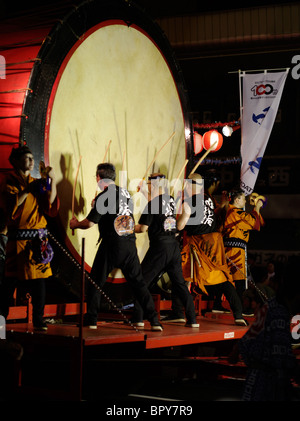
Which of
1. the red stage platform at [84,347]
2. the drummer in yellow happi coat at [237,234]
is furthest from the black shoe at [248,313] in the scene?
the red stage platform at [84,347]

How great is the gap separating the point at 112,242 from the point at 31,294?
0.70 metres

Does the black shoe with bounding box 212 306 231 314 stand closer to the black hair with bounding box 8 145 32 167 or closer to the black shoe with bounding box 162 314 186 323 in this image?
the black shoe with bounding box 162 314 186 323

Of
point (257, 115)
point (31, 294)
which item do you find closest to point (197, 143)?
point (257, 115)

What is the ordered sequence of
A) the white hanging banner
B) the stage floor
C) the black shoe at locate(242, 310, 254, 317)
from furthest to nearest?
the white hanging banner, the black shoe at locate(242, 310, 254, 317), the stage floor

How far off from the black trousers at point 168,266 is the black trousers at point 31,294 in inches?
40.9

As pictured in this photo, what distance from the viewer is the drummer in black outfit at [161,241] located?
17.1 feet

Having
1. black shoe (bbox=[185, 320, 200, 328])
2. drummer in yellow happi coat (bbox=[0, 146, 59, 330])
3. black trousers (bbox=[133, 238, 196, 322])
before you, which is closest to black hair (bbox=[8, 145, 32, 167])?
drummer in yellow happi coat (bbox=[0, 146, 59, 330])

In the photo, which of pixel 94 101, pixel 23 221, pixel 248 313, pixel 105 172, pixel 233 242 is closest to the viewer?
pixel 23 221

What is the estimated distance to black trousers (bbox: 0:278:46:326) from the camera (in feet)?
14.5

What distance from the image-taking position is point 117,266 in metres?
4.79

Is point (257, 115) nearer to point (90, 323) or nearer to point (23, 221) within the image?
point (90, 323)

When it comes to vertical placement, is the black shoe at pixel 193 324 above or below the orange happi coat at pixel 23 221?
below

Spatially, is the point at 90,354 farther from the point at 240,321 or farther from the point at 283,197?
the point at 283,197

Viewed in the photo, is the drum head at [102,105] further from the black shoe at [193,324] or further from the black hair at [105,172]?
the black shoe at [193,324]
